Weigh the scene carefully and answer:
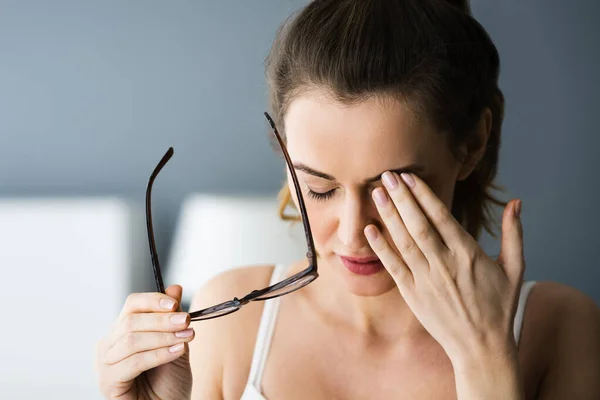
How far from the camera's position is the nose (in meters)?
1.01

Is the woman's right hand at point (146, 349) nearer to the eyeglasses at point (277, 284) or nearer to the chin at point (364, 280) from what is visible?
the eyeglasses at point (277, 284)

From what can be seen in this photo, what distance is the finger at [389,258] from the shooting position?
1.02 meters

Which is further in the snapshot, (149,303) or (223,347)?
(223,347)

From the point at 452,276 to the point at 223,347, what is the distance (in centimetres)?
55

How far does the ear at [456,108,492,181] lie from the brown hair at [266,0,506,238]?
0.01 m

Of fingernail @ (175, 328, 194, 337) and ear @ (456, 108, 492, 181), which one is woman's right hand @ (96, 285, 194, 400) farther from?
ear @ (456, 108, 492, 181)

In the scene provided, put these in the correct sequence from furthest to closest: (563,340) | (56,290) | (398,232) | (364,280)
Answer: (56,290) → (563,340) → (364,280) → (398,232)

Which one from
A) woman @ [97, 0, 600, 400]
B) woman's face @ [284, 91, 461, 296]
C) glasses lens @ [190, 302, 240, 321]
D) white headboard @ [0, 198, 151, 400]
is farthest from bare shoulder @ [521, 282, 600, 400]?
white headboard @ [0, 198, 151, 400]

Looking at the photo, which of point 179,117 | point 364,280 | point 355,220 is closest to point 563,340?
point 364,280

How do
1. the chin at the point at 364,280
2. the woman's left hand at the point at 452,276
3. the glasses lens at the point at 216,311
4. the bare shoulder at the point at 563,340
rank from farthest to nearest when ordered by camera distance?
the bare shoulder at the point at 563,340 → the chin at the point at 364,280 → the woman's left hand at the point at 452,276 → the glasses lens at the point at 216,311

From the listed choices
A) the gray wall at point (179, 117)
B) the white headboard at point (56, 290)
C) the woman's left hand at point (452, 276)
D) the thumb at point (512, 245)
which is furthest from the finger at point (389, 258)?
the white headboard at point (56, 290)

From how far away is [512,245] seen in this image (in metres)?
1.06

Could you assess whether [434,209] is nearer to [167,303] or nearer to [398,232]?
[398,232]

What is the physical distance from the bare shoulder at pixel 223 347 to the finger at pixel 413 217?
0.50 metres
